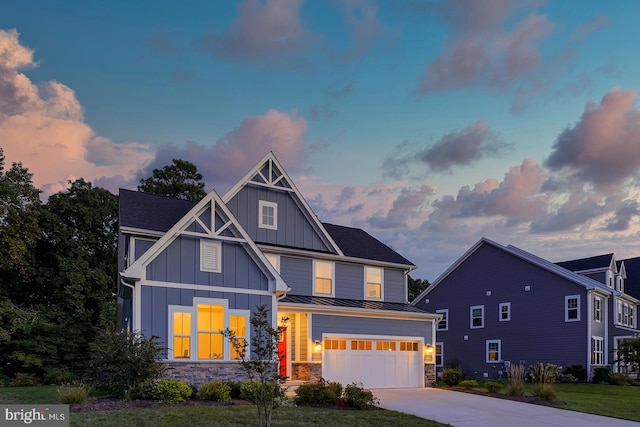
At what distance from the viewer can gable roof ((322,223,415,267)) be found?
2562 cm

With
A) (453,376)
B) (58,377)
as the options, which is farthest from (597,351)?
(58,377)

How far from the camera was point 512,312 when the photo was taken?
34531mm

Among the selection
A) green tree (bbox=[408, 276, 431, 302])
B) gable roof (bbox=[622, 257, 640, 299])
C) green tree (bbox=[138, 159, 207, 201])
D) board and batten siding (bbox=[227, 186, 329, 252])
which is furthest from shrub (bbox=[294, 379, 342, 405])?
green tree (bbox=[408, 276, 431, 302])

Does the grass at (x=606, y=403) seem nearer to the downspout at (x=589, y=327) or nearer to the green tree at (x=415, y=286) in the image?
the downspout at (x=589, y=327)

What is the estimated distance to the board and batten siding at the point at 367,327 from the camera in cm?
2195

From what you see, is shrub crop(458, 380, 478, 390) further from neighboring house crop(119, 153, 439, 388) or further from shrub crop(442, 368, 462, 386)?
neighboring house crop(119, 153, 439, 388)

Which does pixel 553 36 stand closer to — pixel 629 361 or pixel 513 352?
pixel 629 361

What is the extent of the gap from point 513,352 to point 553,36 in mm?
20146

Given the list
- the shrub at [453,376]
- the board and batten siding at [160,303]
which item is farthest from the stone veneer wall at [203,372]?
the shrub at [453,376]

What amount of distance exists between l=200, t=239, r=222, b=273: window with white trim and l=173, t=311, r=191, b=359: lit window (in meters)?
1.57

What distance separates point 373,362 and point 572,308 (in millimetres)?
14476

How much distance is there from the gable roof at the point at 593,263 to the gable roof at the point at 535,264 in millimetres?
1676

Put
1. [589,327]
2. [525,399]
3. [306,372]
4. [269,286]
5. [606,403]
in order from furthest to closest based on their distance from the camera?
[589,327] < [306,372] < [606,403] < [269,286] < [525,399]

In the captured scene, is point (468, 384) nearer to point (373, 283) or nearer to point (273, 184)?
point (373, 283)
